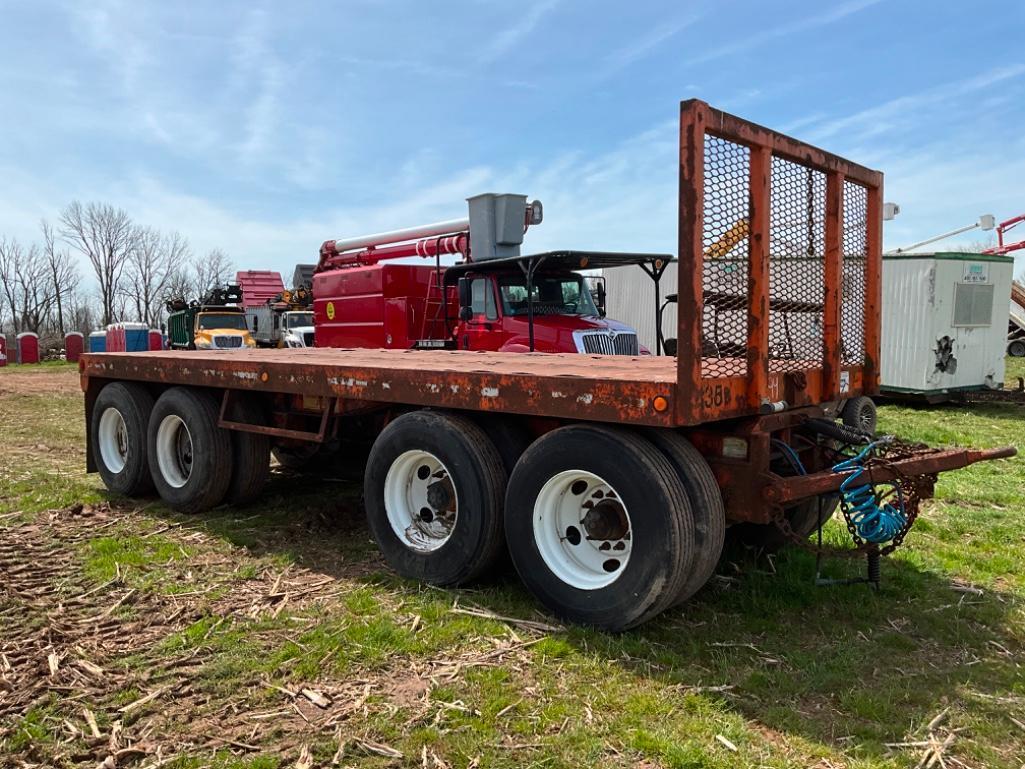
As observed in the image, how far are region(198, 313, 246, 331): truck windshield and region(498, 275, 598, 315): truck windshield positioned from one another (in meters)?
19.5

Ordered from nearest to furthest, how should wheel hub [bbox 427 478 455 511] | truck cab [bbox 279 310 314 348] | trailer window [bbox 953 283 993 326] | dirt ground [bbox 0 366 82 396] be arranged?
wheel hub [bbox 427 478 455 511] < trailer window [bbox 953 283 993 326] < dirt ground [bbox 0 366 82 396] < truck cab [bbox 279 310 314 348]

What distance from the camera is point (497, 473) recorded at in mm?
4648

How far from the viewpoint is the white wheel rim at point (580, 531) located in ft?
13.7

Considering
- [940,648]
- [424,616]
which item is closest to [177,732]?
[424,616]

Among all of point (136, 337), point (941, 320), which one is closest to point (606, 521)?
point (941, 320)

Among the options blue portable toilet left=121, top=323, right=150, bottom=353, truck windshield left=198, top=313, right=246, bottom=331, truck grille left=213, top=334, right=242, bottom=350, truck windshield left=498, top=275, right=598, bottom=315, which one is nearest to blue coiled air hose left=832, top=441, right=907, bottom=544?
truck windshield left=498, top=275, right=598, bottom=315

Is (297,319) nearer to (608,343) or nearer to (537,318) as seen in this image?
(537,318)

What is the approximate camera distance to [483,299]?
970 centimetres

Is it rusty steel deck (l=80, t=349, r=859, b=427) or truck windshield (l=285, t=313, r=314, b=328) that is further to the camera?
truck windshield (l=285, t=313, r=314, b=328)

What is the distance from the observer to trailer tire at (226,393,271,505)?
6.77m

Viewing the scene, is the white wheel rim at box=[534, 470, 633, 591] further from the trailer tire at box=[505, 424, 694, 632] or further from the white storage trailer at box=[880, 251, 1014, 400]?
the white storage trailer at box=[880, 251, 1014, 400]

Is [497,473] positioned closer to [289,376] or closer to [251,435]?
[289,376]

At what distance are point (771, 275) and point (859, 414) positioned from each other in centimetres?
599

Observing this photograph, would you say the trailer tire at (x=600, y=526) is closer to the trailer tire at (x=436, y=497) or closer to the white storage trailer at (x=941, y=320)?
the trailer tire at (x=436, y=497)
